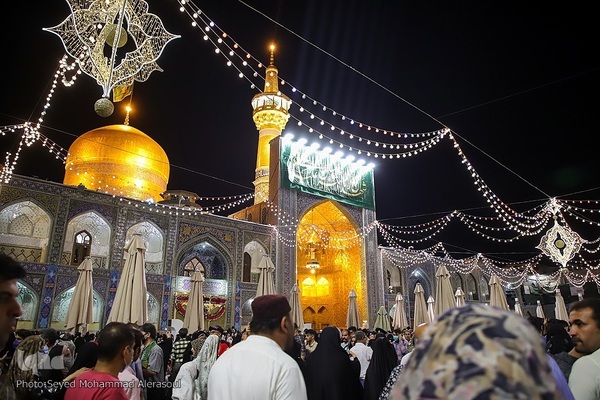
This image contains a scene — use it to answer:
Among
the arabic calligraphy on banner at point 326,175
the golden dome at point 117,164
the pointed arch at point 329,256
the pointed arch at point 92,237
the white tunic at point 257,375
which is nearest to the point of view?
the white tunic at point 257,375

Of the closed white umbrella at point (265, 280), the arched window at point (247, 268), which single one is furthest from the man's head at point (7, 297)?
the arched window at point (247, 268)

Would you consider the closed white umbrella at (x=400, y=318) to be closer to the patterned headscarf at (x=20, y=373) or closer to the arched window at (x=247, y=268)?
the arched window at (x=247, y=268)

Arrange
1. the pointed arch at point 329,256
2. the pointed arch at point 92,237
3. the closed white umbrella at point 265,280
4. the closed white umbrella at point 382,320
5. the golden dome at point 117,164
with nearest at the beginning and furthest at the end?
the closed white umbrella at point 265,280
the pointed arch at point 92,237
the closed white umbrella at point 382,320
the golden dome at point 117,164
the pointed arch at point 329,256

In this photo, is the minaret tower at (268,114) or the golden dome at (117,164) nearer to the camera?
the golden dome at (117,164)

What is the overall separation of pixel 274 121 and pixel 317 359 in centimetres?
2463

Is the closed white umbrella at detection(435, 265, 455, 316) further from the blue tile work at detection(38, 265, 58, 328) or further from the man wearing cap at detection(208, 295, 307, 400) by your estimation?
the man wearing cap at detection(208, 295, 307, 400)

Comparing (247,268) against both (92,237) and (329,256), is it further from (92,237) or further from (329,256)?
(92,237)

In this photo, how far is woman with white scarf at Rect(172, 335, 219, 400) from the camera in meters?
4.20

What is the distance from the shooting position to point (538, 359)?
0.77 metres

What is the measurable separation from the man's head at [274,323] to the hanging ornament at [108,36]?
21.0ft

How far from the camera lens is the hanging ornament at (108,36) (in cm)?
789

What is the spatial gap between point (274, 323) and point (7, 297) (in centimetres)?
114

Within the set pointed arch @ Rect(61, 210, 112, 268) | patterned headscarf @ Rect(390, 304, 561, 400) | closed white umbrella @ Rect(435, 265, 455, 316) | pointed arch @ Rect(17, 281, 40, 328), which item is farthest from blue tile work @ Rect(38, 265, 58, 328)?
Answer: patterned headscarf @ Rect(390, 304, 561, 400)

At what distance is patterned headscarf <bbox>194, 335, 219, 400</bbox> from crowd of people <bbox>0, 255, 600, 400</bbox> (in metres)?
0.01
